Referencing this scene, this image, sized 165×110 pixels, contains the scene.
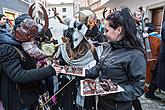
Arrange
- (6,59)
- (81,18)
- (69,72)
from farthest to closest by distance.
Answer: (81,18) < (69,72) < (6,59)

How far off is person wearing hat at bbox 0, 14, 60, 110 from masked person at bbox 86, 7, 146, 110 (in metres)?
0.51

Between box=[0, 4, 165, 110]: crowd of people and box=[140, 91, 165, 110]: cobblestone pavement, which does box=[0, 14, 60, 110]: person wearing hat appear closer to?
box=[0, 4, 165, 110]: crowd of people

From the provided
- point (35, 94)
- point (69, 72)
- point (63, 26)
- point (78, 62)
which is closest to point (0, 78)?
point (35, 94)

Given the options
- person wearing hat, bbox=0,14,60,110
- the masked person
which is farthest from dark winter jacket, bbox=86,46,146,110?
person wearing hat, bbox=0,14,60,110

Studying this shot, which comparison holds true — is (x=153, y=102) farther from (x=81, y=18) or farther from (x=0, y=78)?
(x=0, y=78)

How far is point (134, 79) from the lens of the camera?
185 centimetres

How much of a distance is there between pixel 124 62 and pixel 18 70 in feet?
2.80

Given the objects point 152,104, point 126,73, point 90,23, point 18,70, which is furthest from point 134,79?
point 152,104

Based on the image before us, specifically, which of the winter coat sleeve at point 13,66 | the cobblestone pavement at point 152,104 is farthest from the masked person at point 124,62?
the cobblestone pavement at point 152,104

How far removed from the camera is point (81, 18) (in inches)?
162

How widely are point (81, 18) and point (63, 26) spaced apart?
69cm

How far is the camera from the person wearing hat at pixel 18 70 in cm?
177

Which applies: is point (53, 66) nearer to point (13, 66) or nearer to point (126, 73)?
point (13, 66)

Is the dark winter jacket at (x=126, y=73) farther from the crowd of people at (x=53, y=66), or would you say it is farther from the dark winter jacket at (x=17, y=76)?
the dark winter jacket at (x=17, y=76)
